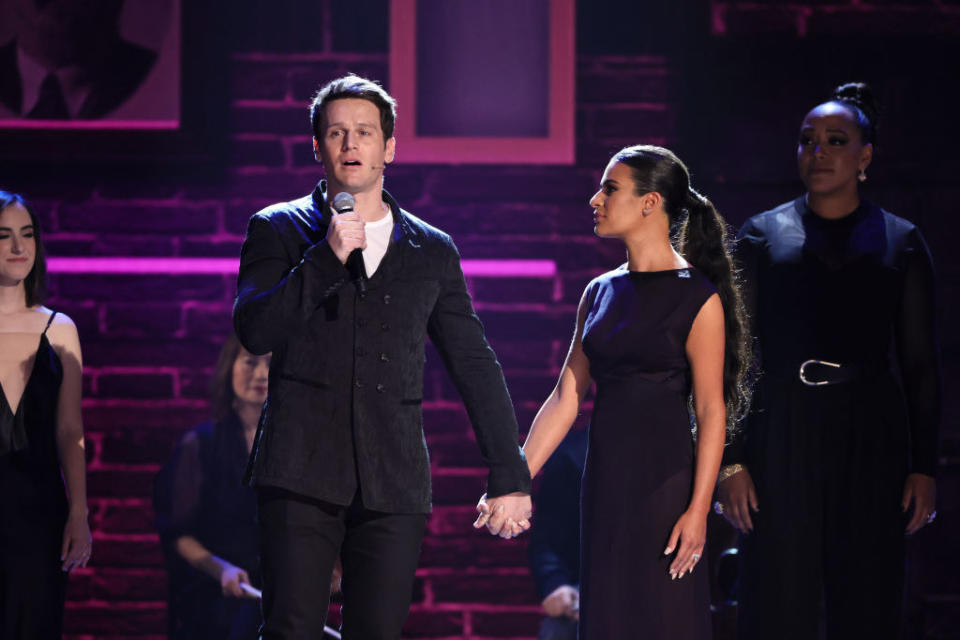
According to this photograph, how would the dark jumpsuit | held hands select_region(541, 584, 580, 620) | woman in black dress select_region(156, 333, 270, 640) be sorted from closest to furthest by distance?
the dark jumpsuit
held hands select_region(541, 584, 580, 620)
woman in black dress select_region(156, 333, 270, 640)

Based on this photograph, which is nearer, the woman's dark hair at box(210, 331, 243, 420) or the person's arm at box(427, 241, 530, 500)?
the person's arm at box(427, 241, 530, 500)

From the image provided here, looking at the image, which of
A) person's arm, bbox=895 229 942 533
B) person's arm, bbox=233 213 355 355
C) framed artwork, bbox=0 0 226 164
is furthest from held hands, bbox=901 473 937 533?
framed artwork, bbox=0 0 226 164

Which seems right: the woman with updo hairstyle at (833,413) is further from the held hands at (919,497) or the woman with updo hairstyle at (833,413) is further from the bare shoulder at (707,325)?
the bare shoulder at (707,325)

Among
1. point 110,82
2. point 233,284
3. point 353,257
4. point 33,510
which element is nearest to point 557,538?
point 233,284

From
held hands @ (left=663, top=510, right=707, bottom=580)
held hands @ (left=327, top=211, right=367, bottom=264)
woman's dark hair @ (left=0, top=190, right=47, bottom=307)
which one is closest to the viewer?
held hands @ (left=327, top=211, right=367, bottom=264)

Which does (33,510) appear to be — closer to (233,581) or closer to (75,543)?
(75,543)

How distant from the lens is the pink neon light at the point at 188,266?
385 centimetres

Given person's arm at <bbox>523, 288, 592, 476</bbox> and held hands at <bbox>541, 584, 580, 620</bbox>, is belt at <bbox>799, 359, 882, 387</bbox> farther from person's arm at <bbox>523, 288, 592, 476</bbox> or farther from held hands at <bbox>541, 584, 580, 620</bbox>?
held hands at <bbox>541, 584, 580, 620</bbox>

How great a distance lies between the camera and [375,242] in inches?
88.8

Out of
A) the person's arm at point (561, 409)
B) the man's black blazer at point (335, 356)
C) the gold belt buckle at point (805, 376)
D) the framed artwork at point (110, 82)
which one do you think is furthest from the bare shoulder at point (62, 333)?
the gold belt buckle at point (805, 376)

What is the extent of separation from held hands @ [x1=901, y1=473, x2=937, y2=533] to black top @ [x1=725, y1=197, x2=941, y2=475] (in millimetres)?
30

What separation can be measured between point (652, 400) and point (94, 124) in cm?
234

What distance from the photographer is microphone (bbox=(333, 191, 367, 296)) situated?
208cm

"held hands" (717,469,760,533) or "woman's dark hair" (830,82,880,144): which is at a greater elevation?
"woman's dark hair" (830,82,880,144)
